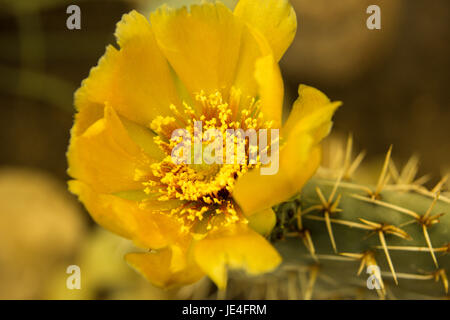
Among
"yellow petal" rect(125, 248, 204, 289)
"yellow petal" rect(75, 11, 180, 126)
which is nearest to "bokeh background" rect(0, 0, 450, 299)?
"yellow petal" rect(75, 11, 180, 126)

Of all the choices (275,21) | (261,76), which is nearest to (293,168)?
(261,76)

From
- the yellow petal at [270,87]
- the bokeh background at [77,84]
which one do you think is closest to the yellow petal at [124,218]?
the yellow petal at [270,87]

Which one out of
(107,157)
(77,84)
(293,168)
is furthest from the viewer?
(77,84)

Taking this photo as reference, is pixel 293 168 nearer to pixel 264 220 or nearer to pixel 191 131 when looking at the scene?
pixel 264 220

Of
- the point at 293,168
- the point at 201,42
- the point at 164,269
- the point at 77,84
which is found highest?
the point at 77,84

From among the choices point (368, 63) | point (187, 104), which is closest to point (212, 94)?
point (187, 104)

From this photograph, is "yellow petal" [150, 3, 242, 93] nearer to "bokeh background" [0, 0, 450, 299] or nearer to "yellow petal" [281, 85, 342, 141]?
"yellow petal" [281, 85, 342, 141]

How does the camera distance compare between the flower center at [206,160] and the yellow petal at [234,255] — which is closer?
the yellow petal at [234,255]

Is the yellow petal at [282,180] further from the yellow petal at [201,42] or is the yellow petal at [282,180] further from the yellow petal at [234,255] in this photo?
the yellow petal at [201,42]
